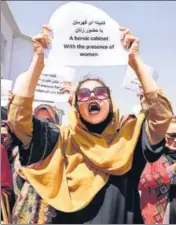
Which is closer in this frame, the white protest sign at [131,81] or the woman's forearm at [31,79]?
the woman's forearm at [31,79]

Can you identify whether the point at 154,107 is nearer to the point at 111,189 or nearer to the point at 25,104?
the point at 111,189

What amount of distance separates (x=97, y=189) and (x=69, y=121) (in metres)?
0.40

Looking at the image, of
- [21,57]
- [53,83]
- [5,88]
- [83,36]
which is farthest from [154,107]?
[21,57]

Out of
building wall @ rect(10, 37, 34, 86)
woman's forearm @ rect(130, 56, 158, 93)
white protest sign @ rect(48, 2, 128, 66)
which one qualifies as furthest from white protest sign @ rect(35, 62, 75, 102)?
woman's forearm @ rect(130, 56, 158, 93)

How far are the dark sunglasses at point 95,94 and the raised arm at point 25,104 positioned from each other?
237 mm

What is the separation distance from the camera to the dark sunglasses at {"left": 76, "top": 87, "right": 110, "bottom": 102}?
2336mm

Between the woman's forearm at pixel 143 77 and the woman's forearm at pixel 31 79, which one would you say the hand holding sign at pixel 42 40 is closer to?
the woman's forearm at pixel 31 79

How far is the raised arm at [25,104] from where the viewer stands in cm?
222

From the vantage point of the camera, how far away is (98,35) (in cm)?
246

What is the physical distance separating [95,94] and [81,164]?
35 cm

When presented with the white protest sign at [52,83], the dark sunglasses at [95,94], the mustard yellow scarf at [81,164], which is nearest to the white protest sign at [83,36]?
the dark sunglasses at [95,94]

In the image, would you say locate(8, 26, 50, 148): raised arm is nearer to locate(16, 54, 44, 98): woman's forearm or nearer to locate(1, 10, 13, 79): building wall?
locate(16, 54, 44, 98): woman's forearm

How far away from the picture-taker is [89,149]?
2.29m

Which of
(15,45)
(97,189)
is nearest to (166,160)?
(97,189)
